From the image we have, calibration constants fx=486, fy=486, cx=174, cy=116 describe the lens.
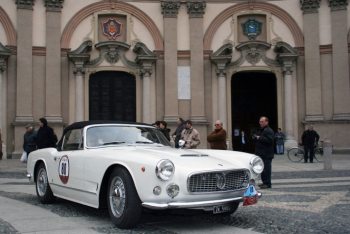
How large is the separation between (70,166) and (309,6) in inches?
752

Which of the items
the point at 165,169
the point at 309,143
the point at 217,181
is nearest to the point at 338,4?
the point at 309,143

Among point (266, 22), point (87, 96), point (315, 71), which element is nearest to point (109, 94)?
point (87, 96)

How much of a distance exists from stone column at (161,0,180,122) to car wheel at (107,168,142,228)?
53.8ft

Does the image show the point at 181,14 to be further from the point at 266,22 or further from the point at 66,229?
the point at 66,229

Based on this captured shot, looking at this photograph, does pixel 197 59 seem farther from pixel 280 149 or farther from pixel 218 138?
pixel 218 138

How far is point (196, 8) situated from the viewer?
923 inches

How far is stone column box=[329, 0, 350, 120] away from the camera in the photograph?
22.8 m

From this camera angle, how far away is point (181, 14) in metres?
23.6

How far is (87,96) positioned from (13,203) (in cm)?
1491

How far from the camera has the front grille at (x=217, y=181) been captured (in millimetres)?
5918

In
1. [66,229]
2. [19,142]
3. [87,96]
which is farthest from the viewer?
[87,96]

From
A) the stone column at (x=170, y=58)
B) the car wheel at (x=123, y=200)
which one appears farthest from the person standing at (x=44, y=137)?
the stone column at (x=170, y=58)

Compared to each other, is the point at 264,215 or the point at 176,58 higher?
the point at 176,58

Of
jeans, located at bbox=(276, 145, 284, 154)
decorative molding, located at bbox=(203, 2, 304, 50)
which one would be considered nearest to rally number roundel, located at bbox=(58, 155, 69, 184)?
jeans, located at bbox=(276, 145, 284, 154)
